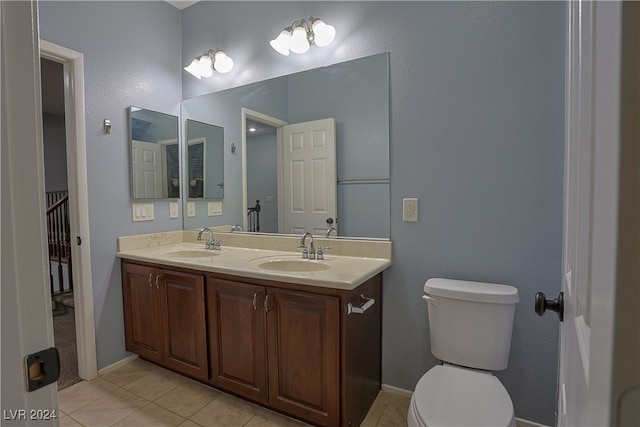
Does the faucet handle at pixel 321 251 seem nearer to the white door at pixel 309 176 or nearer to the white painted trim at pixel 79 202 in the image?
the white door at pixel 309 176

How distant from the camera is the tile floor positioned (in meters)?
1.67

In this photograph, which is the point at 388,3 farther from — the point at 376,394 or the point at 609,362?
the point at 376,394

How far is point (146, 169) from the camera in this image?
243 cm

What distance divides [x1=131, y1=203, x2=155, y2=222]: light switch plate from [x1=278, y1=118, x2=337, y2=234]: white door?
1.08m

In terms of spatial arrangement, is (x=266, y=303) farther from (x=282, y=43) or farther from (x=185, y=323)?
(x=282, y=43)

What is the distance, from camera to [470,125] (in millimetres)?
1624

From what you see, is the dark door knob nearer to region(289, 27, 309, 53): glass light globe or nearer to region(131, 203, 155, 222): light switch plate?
region(289, 27, 309, 53): glass light globe

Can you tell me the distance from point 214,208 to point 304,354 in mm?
1514

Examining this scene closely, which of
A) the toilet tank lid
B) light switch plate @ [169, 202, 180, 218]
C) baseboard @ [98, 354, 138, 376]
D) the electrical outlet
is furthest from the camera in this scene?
light switch plate @ [169, 202, 180, 218]

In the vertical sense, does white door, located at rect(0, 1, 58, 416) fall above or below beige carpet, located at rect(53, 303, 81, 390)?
above

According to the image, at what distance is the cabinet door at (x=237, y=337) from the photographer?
1640 mm

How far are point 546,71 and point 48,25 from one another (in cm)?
271

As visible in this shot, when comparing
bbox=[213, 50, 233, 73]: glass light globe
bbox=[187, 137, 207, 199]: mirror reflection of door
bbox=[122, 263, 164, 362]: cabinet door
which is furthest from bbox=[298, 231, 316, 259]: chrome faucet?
bbox=[213, 50, 233, 73]: glass light globe

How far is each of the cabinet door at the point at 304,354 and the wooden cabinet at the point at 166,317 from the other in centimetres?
53
